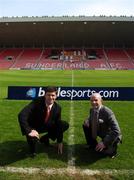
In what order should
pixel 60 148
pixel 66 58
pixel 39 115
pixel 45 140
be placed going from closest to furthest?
pixel 39 115, pixel 60 148, pixel 45 140, pixel 66 58

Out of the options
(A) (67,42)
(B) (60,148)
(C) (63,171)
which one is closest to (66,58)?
(A) (67,42)

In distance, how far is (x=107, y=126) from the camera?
8.64 meters

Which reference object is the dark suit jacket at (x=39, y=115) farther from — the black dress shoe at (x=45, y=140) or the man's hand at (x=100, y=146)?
the man's hand at (x=100, y=146)

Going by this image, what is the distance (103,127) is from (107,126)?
108mm

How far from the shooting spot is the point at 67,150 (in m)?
9.19

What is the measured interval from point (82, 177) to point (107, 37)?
6692cm

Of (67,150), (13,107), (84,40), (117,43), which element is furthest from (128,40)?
(67,150)

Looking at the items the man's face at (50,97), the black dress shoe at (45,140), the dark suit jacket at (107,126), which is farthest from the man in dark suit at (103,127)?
the black dress shoe at (45,140)

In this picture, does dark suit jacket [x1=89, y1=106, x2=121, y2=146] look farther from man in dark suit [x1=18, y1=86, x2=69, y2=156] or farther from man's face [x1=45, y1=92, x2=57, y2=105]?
man's face [x1=45, y1=92, x2=57, y2=105]

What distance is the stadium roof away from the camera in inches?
2621

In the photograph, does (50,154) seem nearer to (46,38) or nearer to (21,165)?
(21,165)

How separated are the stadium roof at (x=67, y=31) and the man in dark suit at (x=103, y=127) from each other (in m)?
58.4

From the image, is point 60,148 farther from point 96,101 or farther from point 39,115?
point 96,101

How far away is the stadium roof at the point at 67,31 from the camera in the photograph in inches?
2621
